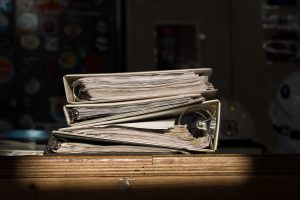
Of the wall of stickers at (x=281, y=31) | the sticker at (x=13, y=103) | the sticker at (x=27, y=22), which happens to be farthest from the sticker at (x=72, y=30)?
the wall of stickers at (x=281, y=31)

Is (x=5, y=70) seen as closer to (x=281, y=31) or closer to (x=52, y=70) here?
(x=52, y=70)

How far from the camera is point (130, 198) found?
1.33 meters

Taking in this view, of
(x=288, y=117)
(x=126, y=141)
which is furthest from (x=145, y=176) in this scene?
(x=288, y=117)

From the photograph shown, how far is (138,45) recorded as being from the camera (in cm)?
482

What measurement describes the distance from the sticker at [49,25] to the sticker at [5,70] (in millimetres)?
385

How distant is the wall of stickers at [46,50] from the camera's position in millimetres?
4738

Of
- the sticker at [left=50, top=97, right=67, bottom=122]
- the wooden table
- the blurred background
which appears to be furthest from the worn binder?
the sticker at [left=50, top=97, right=67, bottom=122]

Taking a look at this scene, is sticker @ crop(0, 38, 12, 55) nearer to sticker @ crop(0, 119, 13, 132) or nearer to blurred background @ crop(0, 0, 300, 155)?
blurred background @ crop(0, 0, 300, 155)

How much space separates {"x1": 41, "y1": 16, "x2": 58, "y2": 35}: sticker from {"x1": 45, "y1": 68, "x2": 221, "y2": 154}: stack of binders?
3.37 meters

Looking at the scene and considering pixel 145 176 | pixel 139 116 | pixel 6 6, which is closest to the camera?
pixel 145 176

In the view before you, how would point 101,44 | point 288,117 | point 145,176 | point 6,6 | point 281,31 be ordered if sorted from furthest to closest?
point 281,31 < point 101,44 < point 6,6 < point 288,117 < point 145,176

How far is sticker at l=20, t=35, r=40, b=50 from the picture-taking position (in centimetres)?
474

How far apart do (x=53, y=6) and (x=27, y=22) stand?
0.25 metres

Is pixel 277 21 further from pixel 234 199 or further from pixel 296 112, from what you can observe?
pixel 234 199
